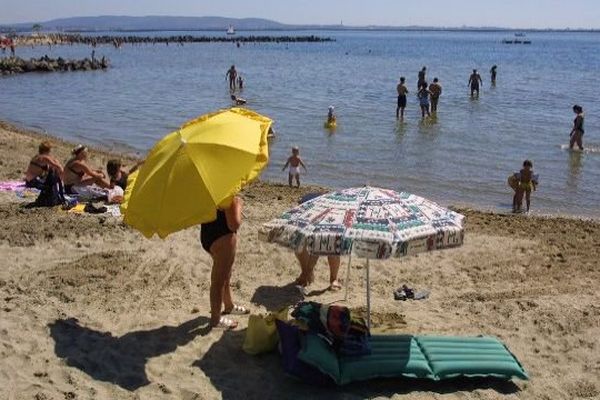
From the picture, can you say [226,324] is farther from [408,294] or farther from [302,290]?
[408,294]

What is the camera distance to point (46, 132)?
20.8 metres

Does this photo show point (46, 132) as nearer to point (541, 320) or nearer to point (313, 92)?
point (313, 92)

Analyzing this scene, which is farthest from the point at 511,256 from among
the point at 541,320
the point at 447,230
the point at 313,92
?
the point at 313,92

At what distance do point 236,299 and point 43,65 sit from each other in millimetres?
43753

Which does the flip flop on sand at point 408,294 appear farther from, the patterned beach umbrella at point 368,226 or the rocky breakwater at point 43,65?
the rocky breakwater at point 43,65

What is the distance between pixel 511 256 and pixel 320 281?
281cm

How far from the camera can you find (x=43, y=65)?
4594 cm

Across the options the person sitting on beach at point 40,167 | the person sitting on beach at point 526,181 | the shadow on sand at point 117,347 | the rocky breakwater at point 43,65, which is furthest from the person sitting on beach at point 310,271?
the rocky breakwater at point 43,65

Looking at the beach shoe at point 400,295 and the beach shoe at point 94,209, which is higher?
the beach shoe at point 94,209

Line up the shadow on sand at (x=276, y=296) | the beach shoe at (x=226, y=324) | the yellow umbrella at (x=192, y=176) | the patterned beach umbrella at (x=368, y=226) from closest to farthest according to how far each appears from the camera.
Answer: the patterned beach umbrella at (x=368, y=226) → the yellow umbrella at (x=192, y=176) → the beach shoe at (x=226, y=324) → the shadow on sand at (x=276, y=296)

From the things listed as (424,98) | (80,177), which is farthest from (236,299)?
(424,98)

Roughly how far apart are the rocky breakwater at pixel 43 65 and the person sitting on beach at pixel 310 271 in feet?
137

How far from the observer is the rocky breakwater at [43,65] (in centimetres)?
4384

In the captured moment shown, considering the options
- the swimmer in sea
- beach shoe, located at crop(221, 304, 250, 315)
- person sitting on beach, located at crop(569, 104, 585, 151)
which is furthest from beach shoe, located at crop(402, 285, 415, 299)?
the swimmer in sea
